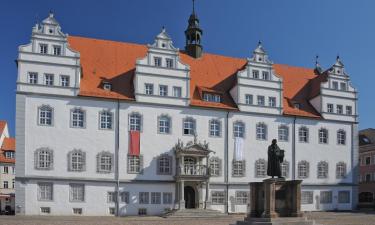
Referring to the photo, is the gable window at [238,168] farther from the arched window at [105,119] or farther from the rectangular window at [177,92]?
the arched window at [105,119]

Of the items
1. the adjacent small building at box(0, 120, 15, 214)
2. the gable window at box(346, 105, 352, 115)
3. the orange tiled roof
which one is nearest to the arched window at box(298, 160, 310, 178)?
the orange tiled roof

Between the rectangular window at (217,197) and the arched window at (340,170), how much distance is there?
39.5 ft

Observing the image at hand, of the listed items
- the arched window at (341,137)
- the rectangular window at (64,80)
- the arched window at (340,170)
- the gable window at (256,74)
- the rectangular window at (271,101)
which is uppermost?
the gable window at (256,74)

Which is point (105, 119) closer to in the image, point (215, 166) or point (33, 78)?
point (33, 78)

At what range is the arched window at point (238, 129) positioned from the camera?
41.7 meters

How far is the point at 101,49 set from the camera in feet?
139

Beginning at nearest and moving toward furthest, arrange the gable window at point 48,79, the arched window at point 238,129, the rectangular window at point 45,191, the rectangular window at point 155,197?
1. the rectangular window at point 45,191
2. the gable window at point 48,79
3. the rectangular window at point 155,197
4. the arched window at point 238,129

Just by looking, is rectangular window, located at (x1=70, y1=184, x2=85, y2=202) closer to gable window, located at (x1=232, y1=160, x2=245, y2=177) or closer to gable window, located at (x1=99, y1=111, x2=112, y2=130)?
gable window, located at (x1=99, y1=111, x2=112, y2=130)

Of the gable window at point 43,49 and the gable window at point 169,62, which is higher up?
the gable window at point 43,49

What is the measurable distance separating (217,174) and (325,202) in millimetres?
11107

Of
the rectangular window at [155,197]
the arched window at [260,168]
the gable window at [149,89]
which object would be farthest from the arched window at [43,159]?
the arched window at [260,168]

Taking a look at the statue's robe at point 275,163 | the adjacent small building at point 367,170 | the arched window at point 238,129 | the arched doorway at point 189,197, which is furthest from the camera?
the adjacent small building at point 367,170

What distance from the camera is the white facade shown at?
35625 mm

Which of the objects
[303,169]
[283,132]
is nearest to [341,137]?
[303,169]
